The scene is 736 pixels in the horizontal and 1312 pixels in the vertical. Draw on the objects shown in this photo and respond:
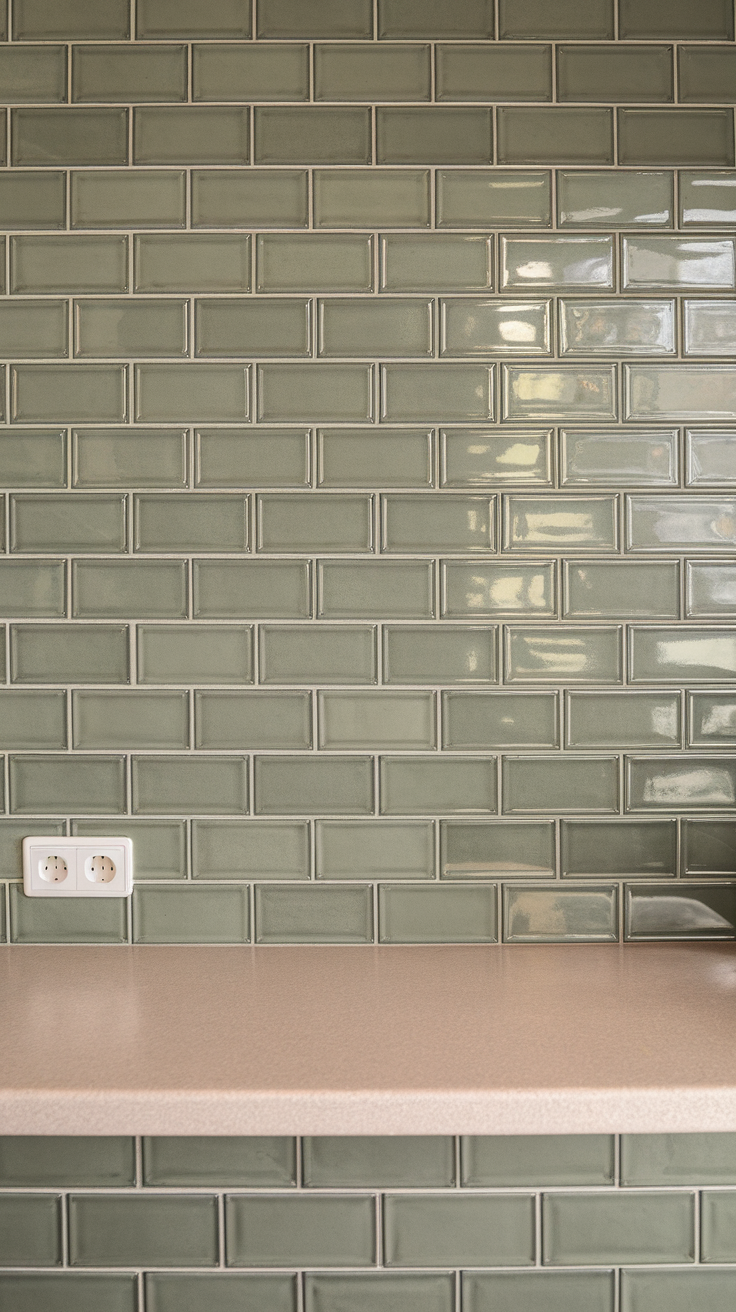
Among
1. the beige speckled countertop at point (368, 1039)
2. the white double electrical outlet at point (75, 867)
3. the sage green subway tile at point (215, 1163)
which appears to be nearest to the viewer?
the beige speckled countertop at point (368, 1039)

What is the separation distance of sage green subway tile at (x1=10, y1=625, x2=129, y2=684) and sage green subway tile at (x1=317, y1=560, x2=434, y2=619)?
31 cm

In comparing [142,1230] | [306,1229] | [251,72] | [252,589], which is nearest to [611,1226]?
[306,1229]

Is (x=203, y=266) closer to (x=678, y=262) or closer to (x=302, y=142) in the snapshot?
(x=302, y=142)

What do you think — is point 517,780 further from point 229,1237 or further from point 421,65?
point 421,65

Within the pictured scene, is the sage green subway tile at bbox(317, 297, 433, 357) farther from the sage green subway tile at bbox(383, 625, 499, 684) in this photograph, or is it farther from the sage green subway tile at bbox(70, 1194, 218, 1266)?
the sage green subway tile at bbox(70, 1194, 218, 1266)

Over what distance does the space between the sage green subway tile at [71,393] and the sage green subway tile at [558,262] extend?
581mm

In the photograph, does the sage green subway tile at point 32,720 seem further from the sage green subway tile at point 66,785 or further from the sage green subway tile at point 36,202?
the sage green subway tile at point 36,202

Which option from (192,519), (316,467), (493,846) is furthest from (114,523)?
(493,846)

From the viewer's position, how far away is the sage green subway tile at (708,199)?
1.37m

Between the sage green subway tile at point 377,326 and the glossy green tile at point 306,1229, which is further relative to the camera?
the sage green subway tile at point 377,326

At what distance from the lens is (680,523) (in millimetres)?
1368

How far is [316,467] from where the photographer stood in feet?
4.47

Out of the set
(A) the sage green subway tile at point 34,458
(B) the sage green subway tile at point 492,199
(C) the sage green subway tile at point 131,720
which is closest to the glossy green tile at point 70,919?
(C) the sage green subway tile at point 131,720

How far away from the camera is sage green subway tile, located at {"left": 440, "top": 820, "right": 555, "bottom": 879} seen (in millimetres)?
1366
